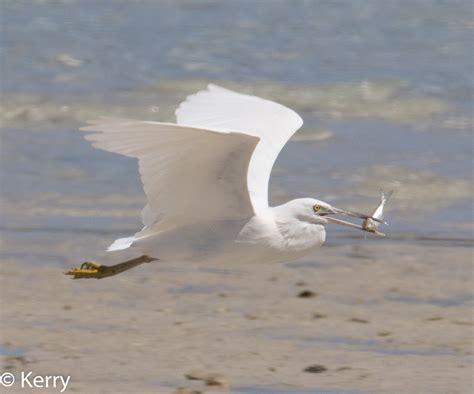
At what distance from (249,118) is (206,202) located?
50.0 inches

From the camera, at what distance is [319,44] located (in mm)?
18469

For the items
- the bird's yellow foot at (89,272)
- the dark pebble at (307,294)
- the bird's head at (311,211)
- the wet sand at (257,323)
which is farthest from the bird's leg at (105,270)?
the dark pebble at (307,294)

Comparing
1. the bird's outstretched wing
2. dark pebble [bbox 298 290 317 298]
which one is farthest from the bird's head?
dark pebble [bbox 298 290 317 298]

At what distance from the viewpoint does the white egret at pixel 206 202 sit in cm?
620

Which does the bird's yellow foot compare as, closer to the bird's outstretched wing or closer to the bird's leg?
the bird's leg

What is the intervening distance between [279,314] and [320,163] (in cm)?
402

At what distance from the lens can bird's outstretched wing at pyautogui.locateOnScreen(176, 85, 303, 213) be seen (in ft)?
25.5

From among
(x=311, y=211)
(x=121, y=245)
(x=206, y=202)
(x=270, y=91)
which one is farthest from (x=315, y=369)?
(x=270, y=91)

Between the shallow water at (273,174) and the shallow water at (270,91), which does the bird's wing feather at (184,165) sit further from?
the shallow water at (270,91)

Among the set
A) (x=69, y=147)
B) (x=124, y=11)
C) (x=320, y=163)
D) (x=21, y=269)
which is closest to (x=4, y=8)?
(x=124, y=11)

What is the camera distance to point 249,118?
801 cm

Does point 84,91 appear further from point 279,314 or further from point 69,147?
point 279,314

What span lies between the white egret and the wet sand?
24.5 inches

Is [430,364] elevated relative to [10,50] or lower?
lower
